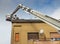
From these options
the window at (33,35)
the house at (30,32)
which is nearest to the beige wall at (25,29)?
the house at (30,32)

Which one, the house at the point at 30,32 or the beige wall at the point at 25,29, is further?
the beige wall at the point at 25,29

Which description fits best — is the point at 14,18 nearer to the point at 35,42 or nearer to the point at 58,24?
the point at 35,42

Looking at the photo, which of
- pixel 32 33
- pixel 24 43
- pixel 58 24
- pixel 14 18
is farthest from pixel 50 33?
pixel 58 24

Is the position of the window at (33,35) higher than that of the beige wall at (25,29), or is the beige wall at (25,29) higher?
the beige wall at (25,29)

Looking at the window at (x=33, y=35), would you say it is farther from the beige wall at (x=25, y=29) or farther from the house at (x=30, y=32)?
the beige wall at (x=25, y=29)

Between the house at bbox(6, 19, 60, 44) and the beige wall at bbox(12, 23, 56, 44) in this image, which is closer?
the house at bbox(6, 19, 60, 44)

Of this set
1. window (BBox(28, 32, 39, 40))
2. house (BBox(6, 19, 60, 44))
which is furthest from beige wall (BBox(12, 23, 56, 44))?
window (BBox(28, 32, 39, 40))

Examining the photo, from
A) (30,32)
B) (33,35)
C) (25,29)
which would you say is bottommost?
(33,35)

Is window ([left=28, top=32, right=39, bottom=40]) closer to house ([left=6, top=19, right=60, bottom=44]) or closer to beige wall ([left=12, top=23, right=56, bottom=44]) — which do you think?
house ([left=6, top=19, right=60, bottom=44])

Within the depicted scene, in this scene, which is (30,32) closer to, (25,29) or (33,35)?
(33,35)

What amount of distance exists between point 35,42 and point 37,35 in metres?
1.53

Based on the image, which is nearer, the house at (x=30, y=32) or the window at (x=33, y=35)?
the house at (x=30, y=32)

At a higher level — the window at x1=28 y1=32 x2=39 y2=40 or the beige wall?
the beige wall

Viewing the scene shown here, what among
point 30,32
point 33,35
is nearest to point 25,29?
point 30,32
